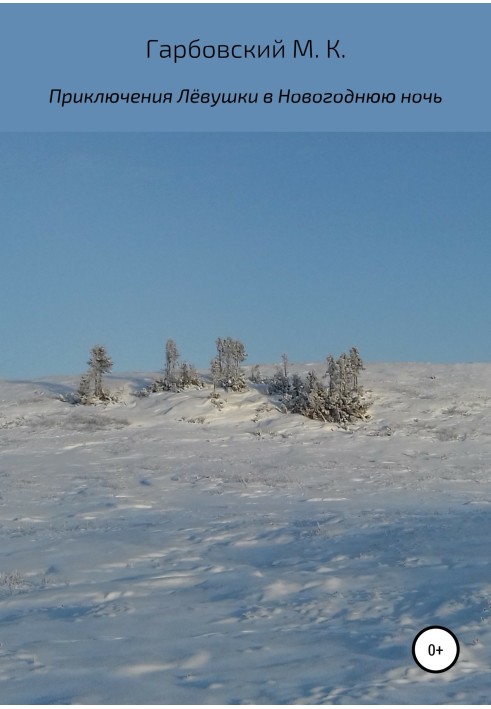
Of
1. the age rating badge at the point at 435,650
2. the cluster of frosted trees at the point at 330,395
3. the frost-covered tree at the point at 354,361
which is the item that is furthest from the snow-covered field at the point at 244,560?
the frost-covered tree at the point at 354,361

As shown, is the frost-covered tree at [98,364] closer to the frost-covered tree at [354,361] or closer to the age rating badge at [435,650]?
the frost-covered tree at [354,361]

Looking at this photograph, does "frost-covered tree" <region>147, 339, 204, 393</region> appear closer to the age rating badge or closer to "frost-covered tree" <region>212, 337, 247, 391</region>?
"frost-covered tree" <region>212, 337, 247, 391</region>

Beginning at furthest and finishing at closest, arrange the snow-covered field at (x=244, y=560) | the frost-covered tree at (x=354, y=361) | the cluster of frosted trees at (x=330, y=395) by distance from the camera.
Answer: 1. the frost-covered tree at (x=354, y=361)
2. the cluster of frosted trees at (x=330, y=395)
3. the snow-covered field at (x=244, y=560)

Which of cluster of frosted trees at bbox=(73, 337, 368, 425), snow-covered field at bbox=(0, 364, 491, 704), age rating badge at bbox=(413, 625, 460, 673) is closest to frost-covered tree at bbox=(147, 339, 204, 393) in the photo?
cluster of frosted trees at bbox=(73, 337, 368, 425)

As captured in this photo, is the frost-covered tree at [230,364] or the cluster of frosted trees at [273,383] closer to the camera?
the cluster of frosted trees at [273,383]

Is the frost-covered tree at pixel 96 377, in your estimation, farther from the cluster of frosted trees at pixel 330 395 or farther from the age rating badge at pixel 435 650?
the age rating badge at pixel 435 650

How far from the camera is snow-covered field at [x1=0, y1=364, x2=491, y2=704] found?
5.62 meters

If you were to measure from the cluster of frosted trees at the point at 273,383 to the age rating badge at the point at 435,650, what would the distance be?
14.4 metres

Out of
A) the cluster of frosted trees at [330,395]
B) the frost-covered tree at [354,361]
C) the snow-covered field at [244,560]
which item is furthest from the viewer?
the frost-covered tree at [354,361]

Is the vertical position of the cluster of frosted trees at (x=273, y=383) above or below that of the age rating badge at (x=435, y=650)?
above

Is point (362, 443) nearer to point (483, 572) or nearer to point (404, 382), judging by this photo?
point (404, 382)

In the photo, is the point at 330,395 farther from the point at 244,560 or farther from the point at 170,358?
the point at 244,560

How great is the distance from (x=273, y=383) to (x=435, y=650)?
17742 mm

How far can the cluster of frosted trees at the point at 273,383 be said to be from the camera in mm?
20812
